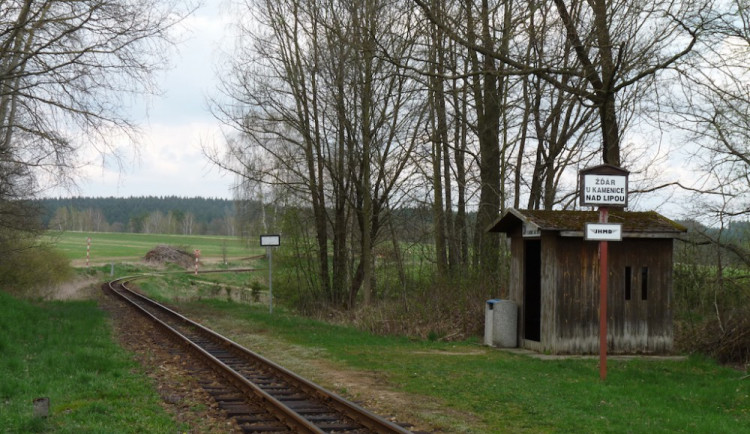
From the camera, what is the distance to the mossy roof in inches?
566

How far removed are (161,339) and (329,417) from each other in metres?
9.26

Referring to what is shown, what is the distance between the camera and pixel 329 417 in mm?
8648

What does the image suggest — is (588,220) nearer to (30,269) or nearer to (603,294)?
(603,294)

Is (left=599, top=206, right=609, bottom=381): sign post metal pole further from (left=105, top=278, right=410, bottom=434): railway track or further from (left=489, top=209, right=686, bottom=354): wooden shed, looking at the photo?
(left=105, top=278, right=410, bottom=434): railway track

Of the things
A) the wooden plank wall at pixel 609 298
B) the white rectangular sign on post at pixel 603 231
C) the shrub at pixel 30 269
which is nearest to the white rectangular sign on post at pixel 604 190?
the white rectangular sign on post at pixel 603 231

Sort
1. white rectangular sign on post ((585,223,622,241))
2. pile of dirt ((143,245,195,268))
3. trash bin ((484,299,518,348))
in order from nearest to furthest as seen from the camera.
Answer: white rectangular sign on post ((585,223,622,241)), trash bin ((484,299,518,348)), pile of dirt ((143,245,195,268))

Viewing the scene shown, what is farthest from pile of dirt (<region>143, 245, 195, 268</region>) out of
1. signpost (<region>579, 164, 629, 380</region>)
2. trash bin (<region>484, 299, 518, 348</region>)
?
signpost (<region>579, 164, 629, 380</region>)

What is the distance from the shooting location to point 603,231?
11258 millimetres

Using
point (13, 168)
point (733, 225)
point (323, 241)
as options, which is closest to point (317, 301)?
point (323, 241)

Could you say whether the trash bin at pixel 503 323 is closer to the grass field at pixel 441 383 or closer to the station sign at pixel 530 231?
the grass field at pixel 441 383

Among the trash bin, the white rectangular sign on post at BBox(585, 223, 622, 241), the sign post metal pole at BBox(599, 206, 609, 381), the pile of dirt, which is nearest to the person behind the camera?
the white rectangular sign on post at BBox(585, 223, 622, 241)

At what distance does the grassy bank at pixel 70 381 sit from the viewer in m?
8.05

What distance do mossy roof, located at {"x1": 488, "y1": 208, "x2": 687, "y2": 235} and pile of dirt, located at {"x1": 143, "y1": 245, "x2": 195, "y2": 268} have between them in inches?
2289

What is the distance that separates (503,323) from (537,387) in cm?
523
